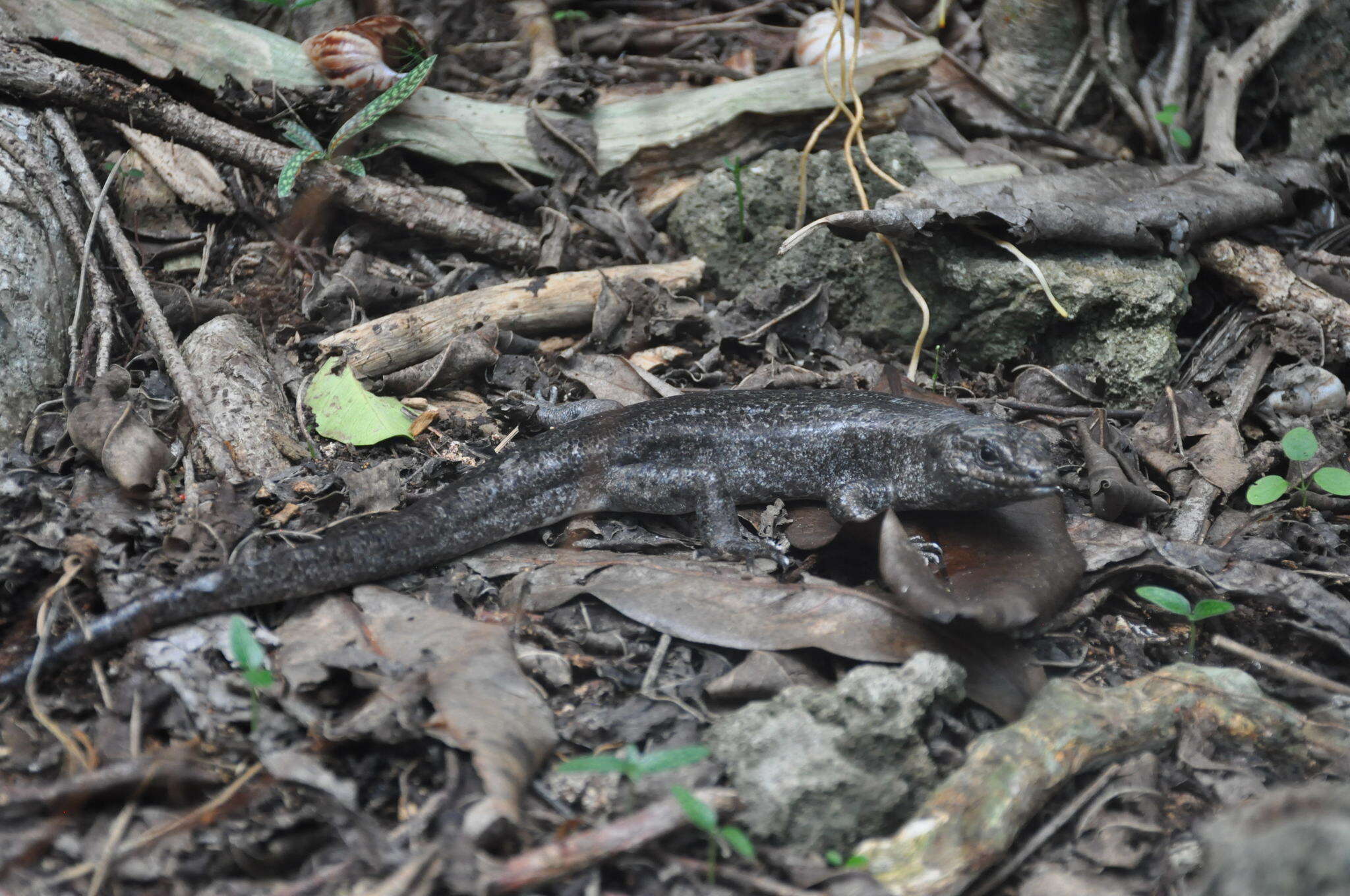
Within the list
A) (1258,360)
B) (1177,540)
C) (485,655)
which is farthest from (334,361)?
(1258,360)

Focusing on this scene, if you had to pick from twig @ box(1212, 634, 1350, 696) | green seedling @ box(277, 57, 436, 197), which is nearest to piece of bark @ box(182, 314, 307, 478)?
green seedling @ box(277, 57, 436, 197)

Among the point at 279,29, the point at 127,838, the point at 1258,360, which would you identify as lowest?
the point at 127,838

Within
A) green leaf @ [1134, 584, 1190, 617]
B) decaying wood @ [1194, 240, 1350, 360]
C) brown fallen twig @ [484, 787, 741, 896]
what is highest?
decaying wood @ [1194, 240, 1350, 360]

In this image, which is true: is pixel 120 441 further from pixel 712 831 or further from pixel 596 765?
pixel 712 831

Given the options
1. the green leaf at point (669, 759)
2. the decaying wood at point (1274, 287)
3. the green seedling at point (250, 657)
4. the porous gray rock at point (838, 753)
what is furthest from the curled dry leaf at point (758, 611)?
the decaying wood at point (1274, 287)

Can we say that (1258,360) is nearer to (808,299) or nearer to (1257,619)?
(1257,619)

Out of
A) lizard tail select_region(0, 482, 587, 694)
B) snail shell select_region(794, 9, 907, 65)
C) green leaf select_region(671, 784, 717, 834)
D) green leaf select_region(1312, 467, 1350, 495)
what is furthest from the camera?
snail shell select_region(794, 9, 907, 65)

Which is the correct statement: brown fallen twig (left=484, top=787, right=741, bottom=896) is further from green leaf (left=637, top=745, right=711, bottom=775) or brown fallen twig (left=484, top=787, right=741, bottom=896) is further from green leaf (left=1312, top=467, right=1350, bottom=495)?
green leaf (left=1312, top=467, right=1350, bottom=495)
